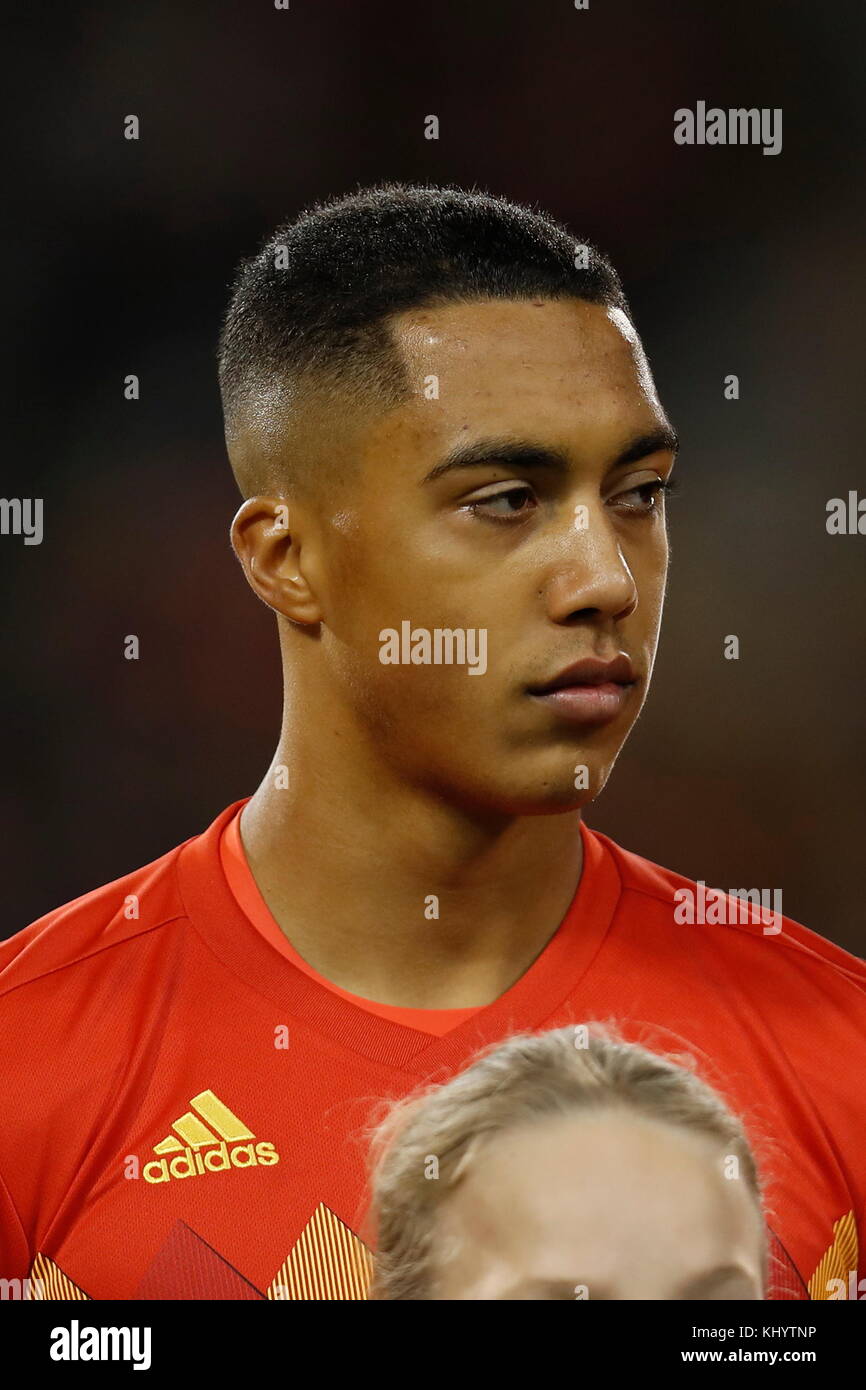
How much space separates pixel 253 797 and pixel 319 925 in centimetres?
22

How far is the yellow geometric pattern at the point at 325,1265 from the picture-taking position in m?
2.26

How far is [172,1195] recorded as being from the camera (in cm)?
231

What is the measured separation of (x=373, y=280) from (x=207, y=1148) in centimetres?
105

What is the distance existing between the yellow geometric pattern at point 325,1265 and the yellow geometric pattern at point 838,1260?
1.82 feet

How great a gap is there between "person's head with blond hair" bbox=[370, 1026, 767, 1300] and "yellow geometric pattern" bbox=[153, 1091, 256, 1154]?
293 mm

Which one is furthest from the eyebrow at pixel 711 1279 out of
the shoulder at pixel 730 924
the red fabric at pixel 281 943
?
the shoulder at pixel 730 924

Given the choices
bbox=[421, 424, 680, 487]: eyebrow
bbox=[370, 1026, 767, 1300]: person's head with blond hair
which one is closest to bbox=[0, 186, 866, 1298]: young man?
bbox=[421, 424, 680, 487]: eyebrow

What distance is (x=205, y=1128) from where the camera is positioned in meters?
2.34

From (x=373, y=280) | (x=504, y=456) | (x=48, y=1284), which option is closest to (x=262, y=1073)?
(x=48, y=1284)

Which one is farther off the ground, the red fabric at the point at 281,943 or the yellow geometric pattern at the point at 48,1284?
the red fabric at the point at 281,943

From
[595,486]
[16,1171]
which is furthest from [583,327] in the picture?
[16,1171]

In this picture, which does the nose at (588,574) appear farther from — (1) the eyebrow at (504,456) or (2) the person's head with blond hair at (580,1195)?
(2) the person's head with blond hair at (580,1195)

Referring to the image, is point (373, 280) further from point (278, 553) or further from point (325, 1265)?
point (325, 1265)
